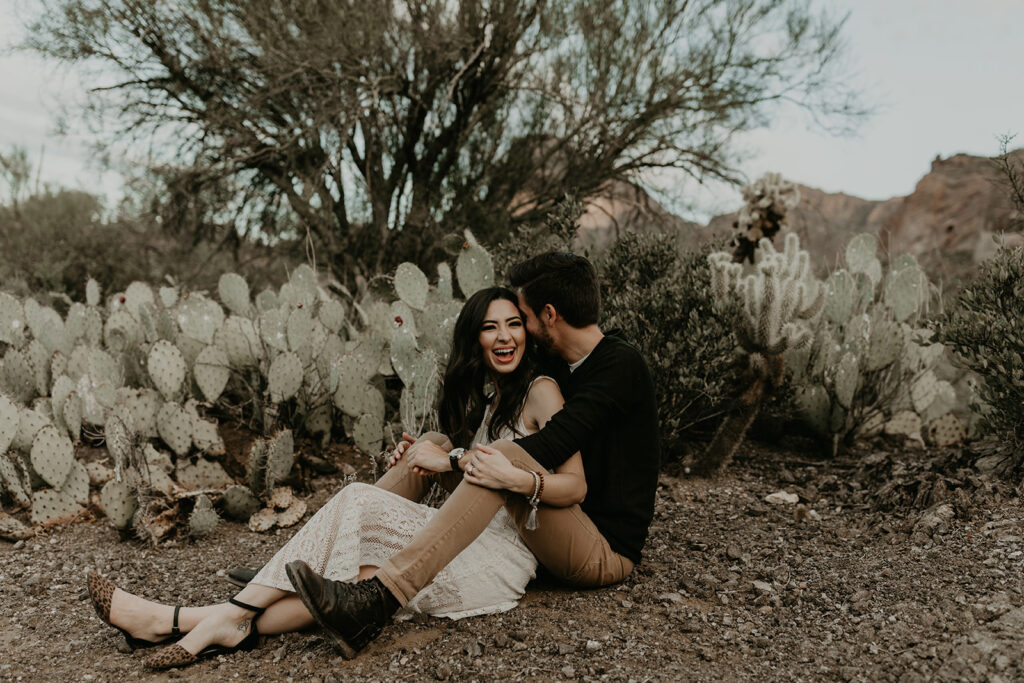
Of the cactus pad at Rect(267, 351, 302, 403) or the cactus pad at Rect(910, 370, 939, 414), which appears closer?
the cactus pad at Rect(267, 351, 302, 403)

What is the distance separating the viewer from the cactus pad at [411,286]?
453 cm

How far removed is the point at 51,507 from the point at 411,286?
6.85 ft

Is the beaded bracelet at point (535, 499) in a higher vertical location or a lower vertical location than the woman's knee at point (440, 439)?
lower

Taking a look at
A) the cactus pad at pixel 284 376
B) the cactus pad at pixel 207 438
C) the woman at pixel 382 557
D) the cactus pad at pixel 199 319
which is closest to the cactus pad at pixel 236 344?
the cactus pad at pixel 199 319

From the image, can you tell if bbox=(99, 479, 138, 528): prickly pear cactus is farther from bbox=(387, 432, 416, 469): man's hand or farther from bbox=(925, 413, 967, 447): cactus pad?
bbox=(925, 413, 967, 447): cactus pad

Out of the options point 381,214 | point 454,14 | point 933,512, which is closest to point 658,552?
point 933,512

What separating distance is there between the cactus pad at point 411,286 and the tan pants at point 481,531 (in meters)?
1.64

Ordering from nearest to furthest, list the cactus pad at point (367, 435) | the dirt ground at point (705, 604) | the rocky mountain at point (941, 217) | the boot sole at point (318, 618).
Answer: the boot sole at point (318, 618) < the dirt ground at point (705, 604) < the cactus pad at point (367, 435) < the rocky mountain at point (941, 217)

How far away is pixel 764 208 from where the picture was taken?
555cm

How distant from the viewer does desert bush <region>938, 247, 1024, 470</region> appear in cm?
341

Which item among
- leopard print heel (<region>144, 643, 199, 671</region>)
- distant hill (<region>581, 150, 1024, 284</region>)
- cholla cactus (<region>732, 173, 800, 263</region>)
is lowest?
leopard print heel (<region>144, 643, 199, 671</region>)

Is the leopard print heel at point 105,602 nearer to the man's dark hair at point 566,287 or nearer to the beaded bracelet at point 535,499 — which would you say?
the beaded bracelet at point 535,499

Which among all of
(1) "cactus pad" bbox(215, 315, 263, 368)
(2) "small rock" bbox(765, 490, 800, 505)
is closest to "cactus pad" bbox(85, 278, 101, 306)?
(1) "cactus pad" bbox(215, 315, 263, 368)

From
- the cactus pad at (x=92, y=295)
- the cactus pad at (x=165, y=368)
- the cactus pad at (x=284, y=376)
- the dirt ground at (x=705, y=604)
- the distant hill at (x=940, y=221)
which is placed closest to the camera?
the dirt ground at (x=705, y=604)
